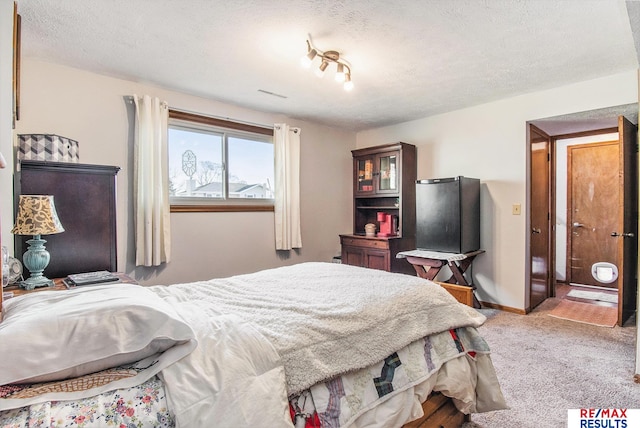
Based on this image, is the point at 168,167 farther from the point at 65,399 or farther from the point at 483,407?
the point at 483,407

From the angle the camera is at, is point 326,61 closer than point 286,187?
Yes

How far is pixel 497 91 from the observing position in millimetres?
3330

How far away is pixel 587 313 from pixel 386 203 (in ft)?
8.37

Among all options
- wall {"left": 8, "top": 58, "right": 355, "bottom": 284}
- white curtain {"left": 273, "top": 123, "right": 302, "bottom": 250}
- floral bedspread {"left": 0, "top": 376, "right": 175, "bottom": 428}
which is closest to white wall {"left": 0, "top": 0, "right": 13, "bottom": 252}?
wall {"left": 8, "top": 58, "right": 355, "bottom": 284}

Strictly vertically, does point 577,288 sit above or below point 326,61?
below

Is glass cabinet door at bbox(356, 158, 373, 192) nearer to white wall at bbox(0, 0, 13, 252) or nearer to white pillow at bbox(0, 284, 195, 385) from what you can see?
white wall at bbox(0, 0, 13, 252)

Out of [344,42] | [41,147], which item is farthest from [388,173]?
[41,147]

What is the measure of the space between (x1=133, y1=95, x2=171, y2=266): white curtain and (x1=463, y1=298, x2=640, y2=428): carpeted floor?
279 centimetres

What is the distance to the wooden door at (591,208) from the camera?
456 cm

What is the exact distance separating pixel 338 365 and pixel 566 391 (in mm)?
1760

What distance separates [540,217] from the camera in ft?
12.7

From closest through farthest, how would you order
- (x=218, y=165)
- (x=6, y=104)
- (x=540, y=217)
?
(x=6, y=104) → (x=218, y=165) → (x=540, y=217)

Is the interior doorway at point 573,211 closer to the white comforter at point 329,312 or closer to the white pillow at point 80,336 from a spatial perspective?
the white comforter at point 329,312

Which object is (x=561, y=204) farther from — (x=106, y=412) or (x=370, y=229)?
(x=106, y=412)
